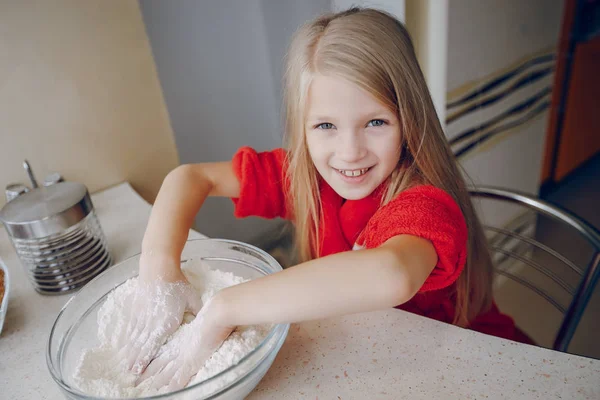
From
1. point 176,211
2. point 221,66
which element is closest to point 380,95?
point 176,211

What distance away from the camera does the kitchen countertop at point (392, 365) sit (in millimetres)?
527

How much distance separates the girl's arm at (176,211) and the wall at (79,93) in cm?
35

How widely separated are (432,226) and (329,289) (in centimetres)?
17

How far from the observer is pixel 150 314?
0.63m

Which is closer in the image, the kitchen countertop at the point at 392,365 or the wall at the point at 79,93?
the kitchen countertop at the point at 392,365

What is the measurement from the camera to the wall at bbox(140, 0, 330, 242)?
112 cm

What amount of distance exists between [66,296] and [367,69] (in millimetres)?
628

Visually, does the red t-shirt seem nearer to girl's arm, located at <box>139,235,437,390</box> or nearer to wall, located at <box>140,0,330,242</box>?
girl's arm, located at <box>139,235,437,390</box>

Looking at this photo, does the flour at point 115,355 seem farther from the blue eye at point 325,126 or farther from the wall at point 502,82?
the wall at point 502,82

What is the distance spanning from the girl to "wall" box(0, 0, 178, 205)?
0.36 meters

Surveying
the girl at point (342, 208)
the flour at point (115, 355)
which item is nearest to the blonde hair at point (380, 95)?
the girl at point (342, 208)

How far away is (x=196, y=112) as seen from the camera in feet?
3.92

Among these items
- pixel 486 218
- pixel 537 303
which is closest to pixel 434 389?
pixel 486 218

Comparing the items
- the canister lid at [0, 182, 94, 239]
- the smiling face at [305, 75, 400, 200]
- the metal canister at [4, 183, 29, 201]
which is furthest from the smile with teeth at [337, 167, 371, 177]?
the metal canister at [4, 183, 29, 201]
